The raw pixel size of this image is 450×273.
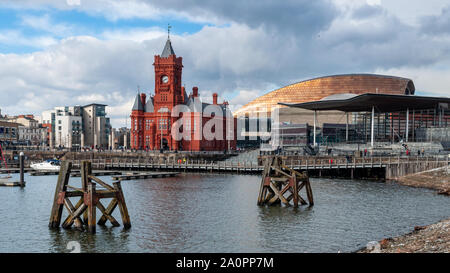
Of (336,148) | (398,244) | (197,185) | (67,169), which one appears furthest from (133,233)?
(336,148)

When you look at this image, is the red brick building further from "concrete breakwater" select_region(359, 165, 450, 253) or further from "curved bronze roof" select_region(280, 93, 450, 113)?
"concrete breakwater" select_region(359, 165, 450, 253)

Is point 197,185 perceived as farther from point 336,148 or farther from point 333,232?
point 336,148

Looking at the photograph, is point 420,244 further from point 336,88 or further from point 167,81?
point 336,88

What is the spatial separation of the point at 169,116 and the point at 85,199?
76.5 metres

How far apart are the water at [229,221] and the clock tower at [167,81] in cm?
5501

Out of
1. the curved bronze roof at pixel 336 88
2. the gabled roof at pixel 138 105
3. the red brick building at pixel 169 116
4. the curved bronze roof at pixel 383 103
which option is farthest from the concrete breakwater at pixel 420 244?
the curved bronze roof at pixel 336 88

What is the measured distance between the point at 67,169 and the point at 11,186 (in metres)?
28.4

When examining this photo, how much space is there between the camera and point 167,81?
101688 millimetres

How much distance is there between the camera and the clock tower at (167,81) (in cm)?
10079

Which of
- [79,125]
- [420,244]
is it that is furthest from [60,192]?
[79,125]

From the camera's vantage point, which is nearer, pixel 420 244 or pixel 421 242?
pixel 420 244

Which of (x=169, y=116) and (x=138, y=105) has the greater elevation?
(x=138, y=105)

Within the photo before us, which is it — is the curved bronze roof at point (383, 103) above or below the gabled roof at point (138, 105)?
below

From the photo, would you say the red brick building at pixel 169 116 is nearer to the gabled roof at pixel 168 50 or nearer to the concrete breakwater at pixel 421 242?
the gabled roof at pixel 168 50
